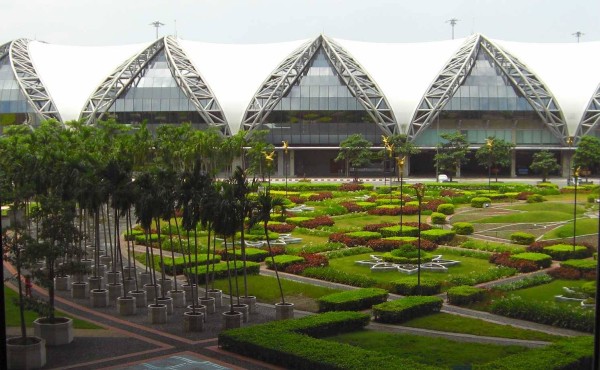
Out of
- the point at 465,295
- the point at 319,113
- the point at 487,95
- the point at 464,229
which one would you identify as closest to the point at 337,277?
the point at 465,295

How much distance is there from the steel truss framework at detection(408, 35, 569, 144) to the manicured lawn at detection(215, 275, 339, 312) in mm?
59120

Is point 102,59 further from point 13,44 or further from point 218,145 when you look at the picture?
point 218,145

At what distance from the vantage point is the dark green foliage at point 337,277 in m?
35.5

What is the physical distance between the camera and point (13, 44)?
312ft

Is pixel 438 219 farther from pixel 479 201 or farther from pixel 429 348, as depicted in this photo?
pixel 429 348

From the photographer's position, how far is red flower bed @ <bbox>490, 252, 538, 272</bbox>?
3853 cm

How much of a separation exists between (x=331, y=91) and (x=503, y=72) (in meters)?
21.4

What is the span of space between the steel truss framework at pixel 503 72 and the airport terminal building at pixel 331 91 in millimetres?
170

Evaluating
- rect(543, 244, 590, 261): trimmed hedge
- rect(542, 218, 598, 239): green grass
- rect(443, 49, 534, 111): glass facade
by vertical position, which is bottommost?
rect(543, 244, 590, 261): trimmed hedge

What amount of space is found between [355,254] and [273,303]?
12155 mm

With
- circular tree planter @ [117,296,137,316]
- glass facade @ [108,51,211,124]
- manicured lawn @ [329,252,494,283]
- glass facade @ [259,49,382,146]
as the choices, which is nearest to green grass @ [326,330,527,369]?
circular tree planter @ [117,296,137,316]

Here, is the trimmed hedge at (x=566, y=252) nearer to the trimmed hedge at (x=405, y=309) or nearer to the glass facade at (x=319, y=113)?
the trimmed hedge at (x=405, y=309)

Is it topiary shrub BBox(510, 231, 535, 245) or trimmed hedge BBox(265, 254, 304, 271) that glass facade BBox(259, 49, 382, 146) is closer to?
topiary shrub BBox(510, 231, 535, 245)

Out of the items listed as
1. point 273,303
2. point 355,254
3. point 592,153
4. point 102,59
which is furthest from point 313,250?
point 102,59
